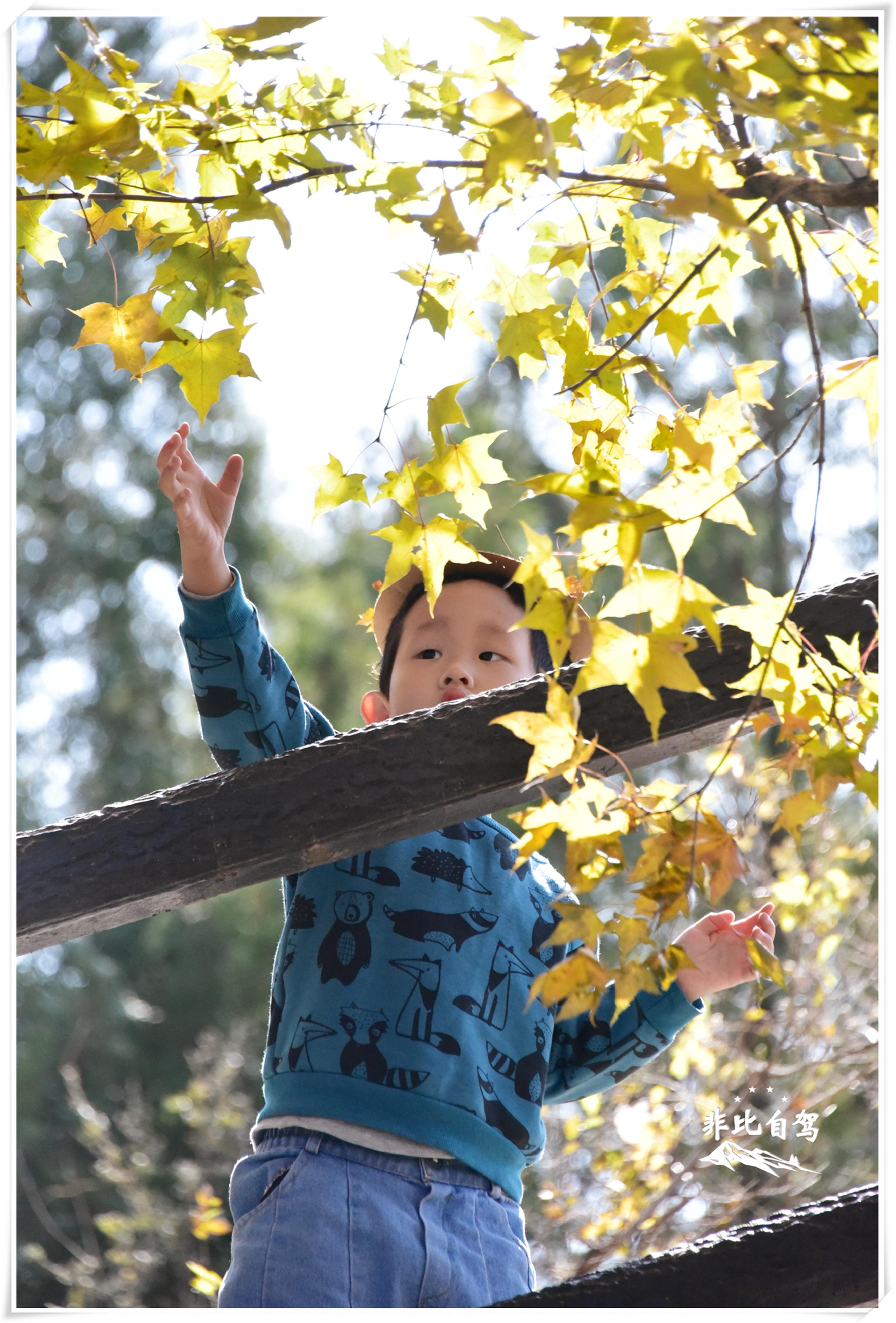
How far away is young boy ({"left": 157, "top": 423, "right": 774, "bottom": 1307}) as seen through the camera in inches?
31.7

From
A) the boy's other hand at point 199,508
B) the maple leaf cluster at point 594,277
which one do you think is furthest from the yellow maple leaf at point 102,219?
the boy's other hand at point 199,508

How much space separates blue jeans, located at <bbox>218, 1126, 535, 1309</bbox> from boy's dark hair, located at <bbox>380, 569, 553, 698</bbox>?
0.45 meters

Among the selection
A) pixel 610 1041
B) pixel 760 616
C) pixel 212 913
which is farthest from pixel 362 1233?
pixel 212 913

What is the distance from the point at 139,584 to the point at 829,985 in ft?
13.3

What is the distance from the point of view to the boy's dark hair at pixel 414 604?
115cm

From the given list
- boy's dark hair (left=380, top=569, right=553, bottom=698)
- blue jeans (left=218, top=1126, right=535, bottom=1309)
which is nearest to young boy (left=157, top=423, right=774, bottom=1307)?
blue jeans (left=218, top=1126, right=535, bottom=1309)

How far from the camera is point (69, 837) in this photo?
1.96 ft

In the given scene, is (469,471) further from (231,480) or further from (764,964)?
(764,964)

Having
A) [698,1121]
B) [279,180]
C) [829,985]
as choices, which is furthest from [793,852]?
[279,180]

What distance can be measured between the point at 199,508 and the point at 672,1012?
1.87ft

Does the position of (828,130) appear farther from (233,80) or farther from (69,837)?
(69,837)

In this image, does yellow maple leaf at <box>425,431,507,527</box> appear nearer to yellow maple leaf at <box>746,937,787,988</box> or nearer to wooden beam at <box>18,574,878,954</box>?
wooden beam at <box>18,574,878,954</box>

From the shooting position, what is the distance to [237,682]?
91 centimetres

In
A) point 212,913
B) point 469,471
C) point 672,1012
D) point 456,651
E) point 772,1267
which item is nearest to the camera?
point 772,1267
